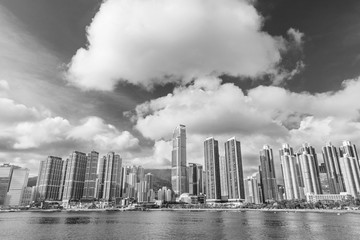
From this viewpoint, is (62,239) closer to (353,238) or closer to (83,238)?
(83,238)

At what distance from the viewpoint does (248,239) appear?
259 feet

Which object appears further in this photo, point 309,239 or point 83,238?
point 83,238

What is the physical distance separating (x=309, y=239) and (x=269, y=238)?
40.2 feet

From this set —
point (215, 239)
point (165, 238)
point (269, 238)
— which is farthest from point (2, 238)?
point (269, 238)

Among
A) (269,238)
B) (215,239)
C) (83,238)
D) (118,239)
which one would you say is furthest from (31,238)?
(269,238)

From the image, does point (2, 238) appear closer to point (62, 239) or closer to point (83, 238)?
point (62, 239)

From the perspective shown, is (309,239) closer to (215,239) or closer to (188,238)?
(215,239)

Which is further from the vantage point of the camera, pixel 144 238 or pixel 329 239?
pixel 144 238

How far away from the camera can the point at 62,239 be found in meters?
81.8

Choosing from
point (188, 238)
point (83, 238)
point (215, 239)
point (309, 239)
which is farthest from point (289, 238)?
point (83, 238)

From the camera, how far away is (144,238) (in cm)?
8319

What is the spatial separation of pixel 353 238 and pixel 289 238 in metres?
20.0

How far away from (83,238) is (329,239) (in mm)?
81319

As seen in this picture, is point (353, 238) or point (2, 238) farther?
point (2, 238)
